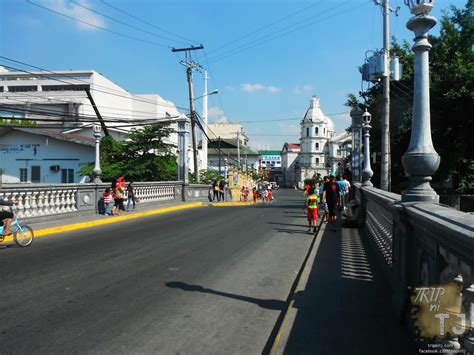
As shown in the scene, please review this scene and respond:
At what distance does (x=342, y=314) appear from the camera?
5.11 m

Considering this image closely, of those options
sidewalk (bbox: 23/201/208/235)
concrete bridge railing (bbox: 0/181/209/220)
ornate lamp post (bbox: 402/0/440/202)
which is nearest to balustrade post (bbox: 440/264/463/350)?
ornate lamp post (bbox: 402/0/440/202)

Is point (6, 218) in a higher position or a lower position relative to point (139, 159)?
lower

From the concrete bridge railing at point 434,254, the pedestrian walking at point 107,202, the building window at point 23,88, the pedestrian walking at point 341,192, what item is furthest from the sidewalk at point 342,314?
the building window at point 23,88

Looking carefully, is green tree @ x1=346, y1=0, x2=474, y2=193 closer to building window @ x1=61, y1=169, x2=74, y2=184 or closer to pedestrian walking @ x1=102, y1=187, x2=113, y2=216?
pedestrian walking @ x1=102, y1=187, x2=113, y2=216

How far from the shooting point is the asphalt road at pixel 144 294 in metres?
4.20

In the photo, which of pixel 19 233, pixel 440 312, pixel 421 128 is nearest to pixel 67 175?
pixel 19 233

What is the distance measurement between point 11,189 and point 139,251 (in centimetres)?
525

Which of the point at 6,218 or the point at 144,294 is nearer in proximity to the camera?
the point at 144,294

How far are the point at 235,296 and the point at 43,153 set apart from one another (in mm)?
31066

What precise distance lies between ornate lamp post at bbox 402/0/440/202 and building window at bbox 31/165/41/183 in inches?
1294

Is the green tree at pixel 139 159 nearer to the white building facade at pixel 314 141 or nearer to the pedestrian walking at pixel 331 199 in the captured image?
the pedestrian walking at pixel 331 199

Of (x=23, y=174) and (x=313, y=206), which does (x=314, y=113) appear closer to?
(x=23, y=174)

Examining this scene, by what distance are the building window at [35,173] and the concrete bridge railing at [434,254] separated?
A: 3254cm

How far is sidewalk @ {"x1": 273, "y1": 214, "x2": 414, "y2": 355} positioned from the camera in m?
4.12
